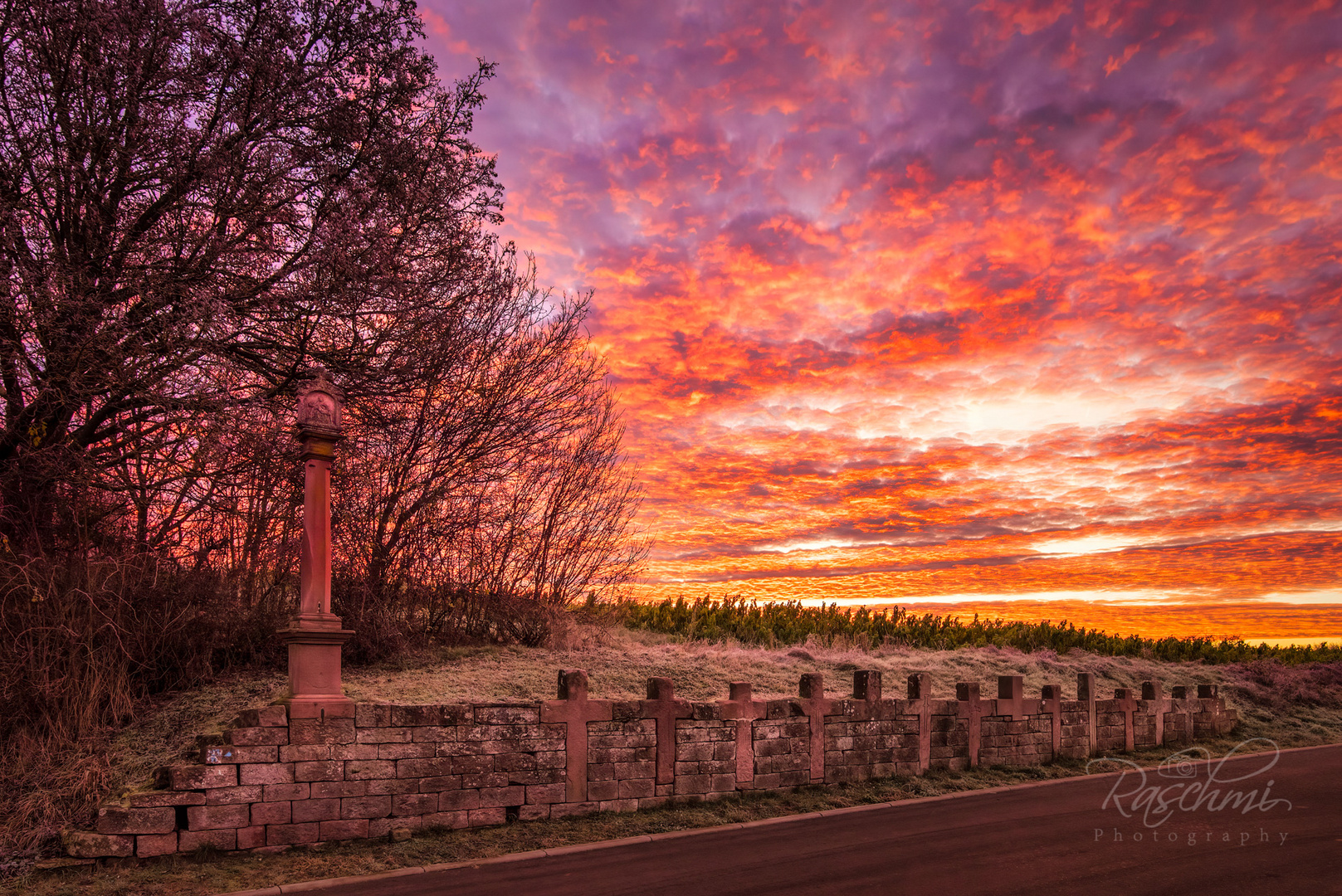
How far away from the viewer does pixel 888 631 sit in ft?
72.2

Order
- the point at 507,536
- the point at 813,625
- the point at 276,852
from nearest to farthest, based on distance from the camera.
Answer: the point at 276,852 < the point at 507,536 < the point at 813,625

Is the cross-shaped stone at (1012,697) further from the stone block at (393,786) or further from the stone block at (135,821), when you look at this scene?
the stone block at (135,821)

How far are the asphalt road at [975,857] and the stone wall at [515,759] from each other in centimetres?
96

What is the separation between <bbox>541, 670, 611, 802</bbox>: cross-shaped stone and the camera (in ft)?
29.1

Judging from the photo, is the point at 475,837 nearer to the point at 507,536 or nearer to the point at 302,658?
the point at 302,658

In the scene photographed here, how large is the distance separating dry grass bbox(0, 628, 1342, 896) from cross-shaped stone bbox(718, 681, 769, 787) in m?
0.34

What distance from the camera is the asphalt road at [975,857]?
272 inches

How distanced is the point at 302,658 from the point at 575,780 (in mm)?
3169

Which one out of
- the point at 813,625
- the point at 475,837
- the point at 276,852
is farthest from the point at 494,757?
the point at 813,625

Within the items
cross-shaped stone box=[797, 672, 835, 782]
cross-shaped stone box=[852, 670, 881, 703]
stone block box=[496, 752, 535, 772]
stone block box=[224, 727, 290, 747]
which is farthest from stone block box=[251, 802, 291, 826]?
cross-shaped stone box=[852, 670, 881, 703]

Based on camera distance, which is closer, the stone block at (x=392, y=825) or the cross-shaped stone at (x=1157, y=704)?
the stone block at (x=392, y=825)

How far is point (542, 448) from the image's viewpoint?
47.6 feet

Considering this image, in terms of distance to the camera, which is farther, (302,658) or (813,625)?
(813,625)

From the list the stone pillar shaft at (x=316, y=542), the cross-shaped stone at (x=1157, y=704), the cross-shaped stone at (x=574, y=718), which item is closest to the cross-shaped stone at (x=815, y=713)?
the cross-shaped stone at (x=574, y=718)
